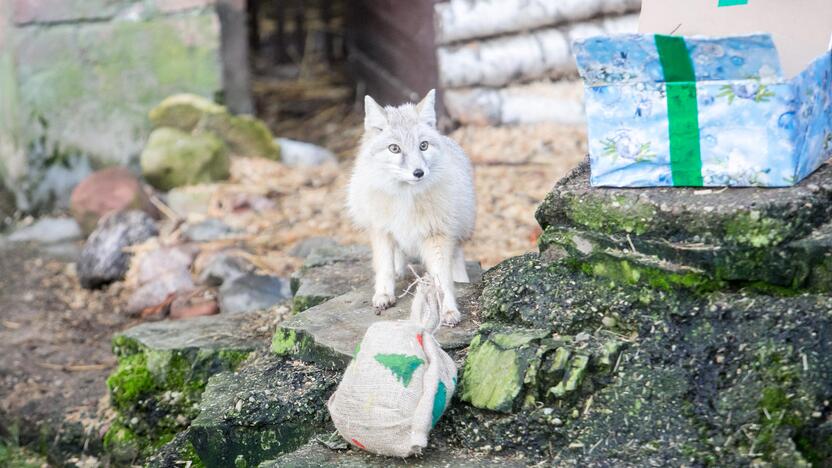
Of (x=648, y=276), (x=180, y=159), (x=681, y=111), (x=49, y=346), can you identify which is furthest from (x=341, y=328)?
(x=180, y=159)

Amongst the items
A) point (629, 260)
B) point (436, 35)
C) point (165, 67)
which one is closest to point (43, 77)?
point (165, 67)

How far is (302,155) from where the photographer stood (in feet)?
25.6

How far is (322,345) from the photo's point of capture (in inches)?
146

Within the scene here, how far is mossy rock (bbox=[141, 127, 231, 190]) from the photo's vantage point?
279 inches

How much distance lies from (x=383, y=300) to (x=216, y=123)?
147 inches

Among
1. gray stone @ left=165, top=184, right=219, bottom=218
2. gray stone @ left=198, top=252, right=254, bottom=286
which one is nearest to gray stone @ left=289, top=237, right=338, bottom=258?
gray stone @ left=198, top=252, right=254, bottom=286

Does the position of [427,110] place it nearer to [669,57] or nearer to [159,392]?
[669,57]

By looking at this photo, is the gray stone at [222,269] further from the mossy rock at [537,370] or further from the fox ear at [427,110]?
the mossy rock at [537,370]

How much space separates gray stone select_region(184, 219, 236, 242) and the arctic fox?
2.40m

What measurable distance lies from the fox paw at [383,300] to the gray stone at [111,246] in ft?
8.77

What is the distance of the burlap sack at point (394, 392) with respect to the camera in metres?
3.04

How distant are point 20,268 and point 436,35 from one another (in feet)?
10.8

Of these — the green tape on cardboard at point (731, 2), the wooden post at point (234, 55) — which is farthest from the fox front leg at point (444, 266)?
the wooden post at point (234, 55)

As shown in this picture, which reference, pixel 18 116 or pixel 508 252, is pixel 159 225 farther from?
pixel 508 252
